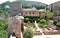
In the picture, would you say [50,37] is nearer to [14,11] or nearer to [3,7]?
[14,11]

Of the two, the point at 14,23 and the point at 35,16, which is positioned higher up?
the point at 14,23

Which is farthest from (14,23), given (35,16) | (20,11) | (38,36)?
(20,11)

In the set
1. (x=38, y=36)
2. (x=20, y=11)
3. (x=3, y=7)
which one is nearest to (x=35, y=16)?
(x=20, y=11)

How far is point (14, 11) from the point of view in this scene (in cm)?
2188

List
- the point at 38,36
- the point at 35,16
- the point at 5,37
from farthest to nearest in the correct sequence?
the point at 35,16, the point at 38,36, the point at 5,37

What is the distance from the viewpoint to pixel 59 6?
21.2 metres

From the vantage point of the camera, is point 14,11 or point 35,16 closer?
point 35,16

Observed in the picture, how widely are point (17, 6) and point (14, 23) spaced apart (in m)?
13.6

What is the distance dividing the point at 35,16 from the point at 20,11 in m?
2.46

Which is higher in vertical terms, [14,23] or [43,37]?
[14,23]

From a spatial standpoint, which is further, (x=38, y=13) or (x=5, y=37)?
(x=38, y=13)

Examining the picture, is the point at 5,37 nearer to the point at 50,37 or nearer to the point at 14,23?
the point at 14,23

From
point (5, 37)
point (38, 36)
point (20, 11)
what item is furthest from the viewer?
point (20, 11)

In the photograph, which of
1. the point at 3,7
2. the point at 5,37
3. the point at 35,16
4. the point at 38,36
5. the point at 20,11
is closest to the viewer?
the point at 5,37
